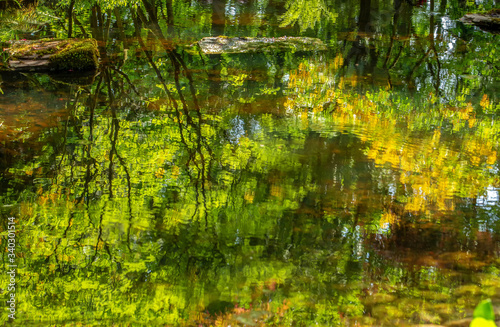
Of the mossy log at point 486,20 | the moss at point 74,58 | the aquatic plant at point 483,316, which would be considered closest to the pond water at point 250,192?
the moss at point 74,58

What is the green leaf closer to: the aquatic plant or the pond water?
the aquatic plant

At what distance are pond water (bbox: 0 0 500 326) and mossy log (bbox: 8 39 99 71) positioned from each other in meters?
0.28

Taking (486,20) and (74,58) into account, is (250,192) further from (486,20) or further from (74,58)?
(486,20)

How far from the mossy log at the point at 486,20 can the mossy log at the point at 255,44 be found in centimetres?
482

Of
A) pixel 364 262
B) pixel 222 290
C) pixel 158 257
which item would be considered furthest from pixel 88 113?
pixel 364 262

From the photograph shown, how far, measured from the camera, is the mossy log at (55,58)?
759 cm

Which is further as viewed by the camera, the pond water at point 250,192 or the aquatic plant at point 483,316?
the pond water at point 250,192

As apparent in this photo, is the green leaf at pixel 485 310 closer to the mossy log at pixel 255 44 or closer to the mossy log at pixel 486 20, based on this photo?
the mossy log at pixel 255 44

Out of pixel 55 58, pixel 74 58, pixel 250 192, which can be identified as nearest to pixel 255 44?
pixel 74 58

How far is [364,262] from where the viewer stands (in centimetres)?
339

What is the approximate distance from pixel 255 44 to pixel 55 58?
395 cm

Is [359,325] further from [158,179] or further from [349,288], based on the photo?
[158,179]

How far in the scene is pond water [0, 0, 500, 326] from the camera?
3039 mm

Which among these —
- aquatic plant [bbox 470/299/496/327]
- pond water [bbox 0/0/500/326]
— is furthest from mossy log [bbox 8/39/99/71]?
aquatic plant [bbox 470/299/496/327]
